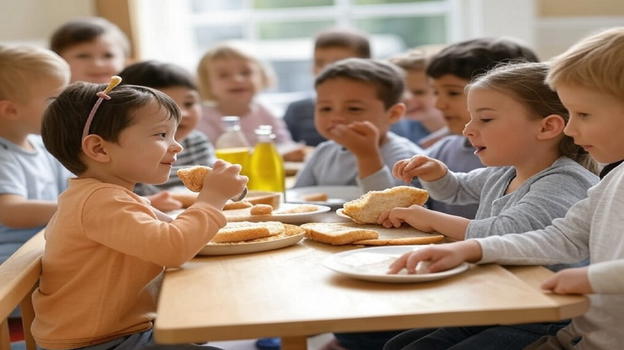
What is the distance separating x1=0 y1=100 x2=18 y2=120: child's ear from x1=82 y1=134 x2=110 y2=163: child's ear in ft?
3.51

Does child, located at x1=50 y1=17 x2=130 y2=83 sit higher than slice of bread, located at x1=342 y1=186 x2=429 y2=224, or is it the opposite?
child, located at x1=50 y1=17 x2=130 y2=83

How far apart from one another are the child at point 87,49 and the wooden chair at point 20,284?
2.01m

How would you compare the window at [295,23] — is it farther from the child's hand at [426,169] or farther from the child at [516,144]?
the child at [516,144]

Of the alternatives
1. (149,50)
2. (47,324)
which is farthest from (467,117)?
(149,50)

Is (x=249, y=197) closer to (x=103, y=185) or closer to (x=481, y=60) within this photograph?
(x=103, y=185)

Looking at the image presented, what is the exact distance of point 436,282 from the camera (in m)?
1.33

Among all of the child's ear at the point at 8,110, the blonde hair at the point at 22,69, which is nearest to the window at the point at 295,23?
the blonde hair at the point at 22,69

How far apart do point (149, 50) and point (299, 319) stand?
373 cm

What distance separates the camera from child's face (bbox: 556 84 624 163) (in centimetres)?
149

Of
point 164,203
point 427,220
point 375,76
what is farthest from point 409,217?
point 375,76

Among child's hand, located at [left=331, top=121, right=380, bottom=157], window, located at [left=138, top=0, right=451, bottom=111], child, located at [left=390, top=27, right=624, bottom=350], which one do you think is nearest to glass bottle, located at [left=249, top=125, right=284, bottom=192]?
child's hand, located at [left=331, top=121, right=380, bottom=157]

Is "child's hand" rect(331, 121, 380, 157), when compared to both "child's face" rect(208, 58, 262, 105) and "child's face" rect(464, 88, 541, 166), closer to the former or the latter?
"child's face" rect(464, 88, 541, 166)

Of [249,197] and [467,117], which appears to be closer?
[249,197]

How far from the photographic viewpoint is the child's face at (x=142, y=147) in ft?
5.55
